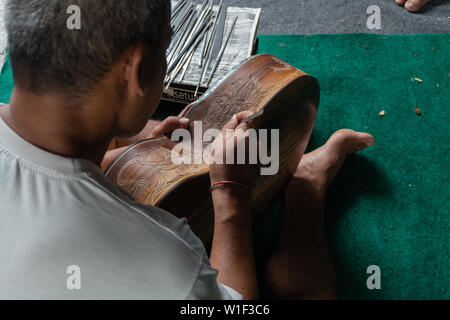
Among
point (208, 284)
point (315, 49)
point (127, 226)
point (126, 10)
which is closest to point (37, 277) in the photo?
point (127, 226)

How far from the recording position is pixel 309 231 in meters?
1.32

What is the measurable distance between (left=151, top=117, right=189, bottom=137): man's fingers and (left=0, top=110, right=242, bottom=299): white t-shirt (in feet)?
1.96

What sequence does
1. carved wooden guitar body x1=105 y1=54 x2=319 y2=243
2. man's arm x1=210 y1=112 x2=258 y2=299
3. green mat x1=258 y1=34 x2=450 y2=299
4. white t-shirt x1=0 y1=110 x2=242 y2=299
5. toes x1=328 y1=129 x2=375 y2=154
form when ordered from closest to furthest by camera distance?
white t-shirt x1=0 y1=110 x2=242 y2=299, man's arm x1=210 y1=112 x2=258 y2=299, carved wooden guitar body x1=105 y1=54 x2=319 y2=243, green mat x1=258 y1=34 x2=450 y2=299, toes x1=328 y1=129 x2=375 y2=154

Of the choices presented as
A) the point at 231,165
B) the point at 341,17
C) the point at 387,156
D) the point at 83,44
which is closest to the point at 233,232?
the point at 231,165

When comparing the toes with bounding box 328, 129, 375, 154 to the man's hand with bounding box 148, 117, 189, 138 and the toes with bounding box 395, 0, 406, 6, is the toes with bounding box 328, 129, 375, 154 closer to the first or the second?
the man's hand with bounding box 148, 117, 189, 138

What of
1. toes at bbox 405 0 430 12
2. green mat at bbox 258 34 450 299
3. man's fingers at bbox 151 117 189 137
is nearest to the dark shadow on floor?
green mat at bbox 258 34 450 299

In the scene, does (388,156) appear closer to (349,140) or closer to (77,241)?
(349,140)

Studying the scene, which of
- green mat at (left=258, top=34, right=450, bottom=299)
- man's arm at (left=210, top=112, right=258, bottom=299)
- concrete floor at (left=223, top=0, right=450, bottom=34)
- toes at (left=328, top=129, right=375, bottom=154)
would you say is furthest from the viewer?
concrete floor at (left=223, top=0, right=450, bottom=34)

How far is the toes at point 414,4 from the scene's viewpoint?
1.97 metres

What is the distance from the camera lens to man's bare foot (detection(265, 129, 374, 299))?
1.21 metres

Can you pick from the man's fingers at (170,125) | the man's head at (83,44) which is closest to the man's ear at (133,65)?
the man's head at (83,44)

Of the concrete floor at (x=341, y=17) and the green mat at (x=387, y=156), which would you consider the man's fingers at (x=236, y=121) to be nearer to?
the green mat at (x=387, y=156)

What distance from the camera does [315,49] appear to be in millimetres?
1905

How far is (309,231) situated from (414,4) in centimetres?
143
